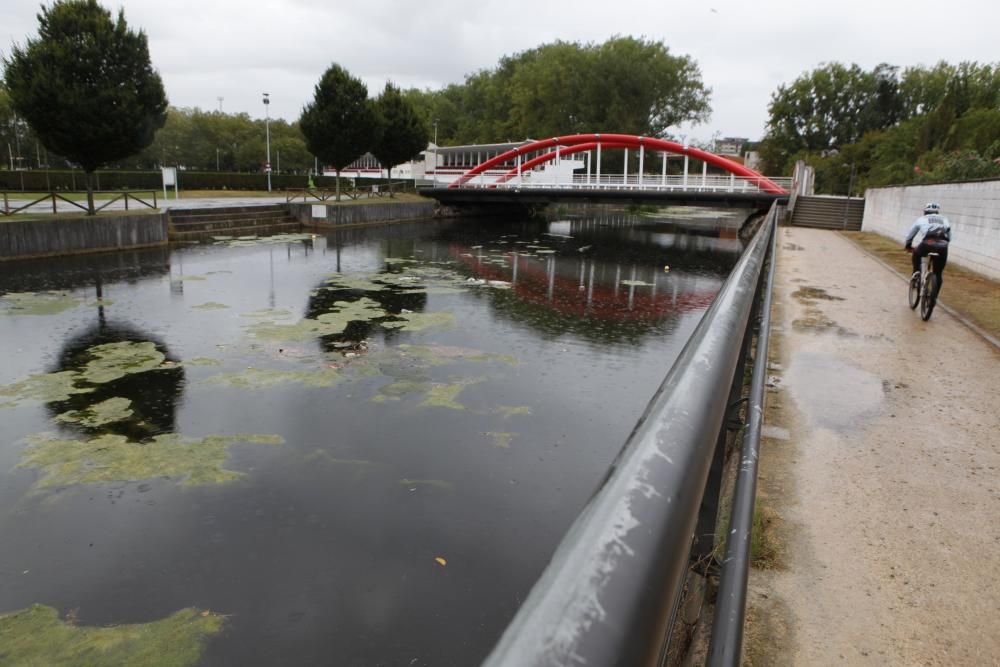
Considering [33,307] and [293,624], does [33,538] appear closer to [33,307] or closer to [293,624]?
[293,624]

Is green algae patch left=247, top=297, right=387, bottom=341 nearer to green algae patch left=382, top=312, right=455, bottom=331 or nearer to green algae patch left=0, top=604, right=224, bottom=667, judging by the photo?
green algae patch left=382, top=312, right=455, bottom=331

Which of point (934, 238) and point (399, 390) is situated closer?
point (399, 390)

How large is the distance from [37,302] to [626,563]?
502 inches

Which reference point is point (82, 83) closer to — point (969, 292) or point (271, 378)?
point (271, 378)

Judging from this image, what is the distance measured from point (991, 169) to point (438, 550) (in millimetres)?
21269

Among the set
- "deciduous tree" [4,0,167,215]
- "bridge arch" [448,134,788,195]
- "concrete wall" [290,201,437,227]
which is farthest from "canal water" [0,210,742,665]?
"bridge arch" [448,134,788,195]

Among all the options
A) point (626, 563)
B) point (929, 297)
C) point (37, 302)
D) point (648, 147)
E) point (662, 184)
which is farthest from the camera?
point (648, 147)

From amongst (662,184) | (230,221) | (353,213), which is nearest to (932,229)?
(230,221)

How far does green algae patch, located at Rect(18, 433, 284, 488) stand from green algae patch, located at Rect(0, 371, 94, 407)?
3.61 feet

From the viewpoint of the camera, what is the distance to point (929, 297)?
784cm

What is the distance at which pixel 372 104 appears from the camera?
30.5 m

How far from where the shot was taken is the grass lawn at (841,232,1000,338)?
26.1ft

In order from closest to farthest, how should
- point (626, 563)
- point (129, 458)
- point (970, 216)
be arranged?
point (626, 563), point (129, 458), point (970, 216)

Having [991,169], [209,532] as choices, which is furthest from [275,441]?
[991,169]
